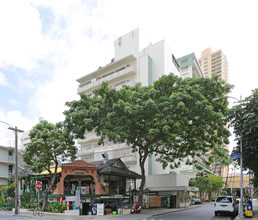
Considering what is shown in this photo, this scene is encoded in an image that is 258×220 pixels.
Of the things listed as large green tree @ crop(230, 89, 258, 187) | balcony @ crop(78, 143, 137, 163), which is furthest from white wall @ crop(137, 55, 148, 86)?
large green tree @ crop(230, 89, 258, 187)

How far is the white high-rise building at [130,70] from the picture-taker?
4744 centimetres

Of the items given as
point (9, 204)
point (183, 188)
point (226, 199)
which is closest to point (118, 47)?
point (183, 188)

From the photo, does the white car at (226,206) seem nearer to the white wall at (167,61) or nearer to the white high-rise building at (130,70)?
the white high-rise building at (130,70)

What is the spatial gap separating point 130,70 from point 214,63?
118758 millimetres

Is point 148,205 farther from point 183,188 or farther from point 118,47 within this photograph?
point 118,47

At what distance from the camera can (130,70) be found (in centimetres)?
5000

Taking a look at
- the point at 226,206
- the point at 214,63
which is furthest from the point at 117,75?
the point at 214,63

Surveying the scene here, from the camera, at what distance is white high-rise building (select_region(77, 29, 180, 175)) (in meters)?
47.4

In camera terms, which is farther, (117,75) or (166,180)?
(117,75)

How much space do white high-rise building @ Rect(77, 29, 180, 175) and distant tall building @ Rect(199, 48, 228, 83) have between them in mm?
107113

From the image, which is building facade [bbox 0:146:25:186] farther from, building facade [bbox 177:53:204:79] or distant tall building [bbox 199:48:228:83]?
distant tall building [bbox 199:48:228:83]

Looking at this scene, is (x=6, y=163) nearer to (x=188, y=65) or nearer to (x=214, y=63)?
(x=188, y=65)

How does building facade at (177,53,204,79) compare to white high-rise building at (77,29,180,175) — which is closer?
white high-rise building at (77,29,180,175)

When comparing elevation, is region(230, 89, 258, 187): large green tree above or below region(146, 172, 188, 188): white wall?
above
